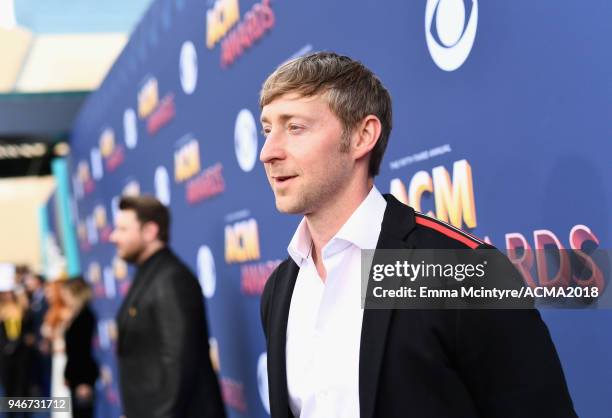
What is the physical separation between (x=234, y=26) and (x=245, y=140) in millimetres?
548

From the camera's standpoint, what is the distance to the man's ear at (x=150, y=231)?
3.88 metres

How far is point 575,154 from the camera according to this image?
1.80 metres

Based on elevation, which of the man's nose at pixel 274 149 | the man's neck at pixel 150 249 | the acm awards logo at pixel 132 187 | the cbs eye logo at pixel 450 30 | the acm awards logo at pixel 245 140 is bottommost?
the man's nose at pixel 274 149

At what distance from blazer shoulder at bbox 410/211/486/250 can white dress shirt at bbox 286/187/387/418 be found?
12 cm

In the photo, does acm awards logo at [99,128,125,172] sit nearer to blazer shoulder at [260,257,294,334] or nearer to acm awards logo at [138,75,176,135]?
acm awards logo at [138,75,176,135]

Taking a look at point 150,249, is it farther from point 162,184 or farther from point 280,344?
point 280,344

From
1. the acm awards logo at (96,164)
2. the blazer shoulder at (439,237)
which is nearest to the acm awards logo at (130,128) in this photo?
the acm awards logo at (96,164)

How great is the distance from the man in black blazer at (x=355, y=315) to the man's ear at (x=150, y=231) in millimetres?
2117

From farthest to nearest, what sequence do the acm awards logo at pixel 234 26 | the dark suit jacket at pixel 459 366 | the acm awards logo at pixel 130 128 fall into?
the acm awards logo at pixel 130 128 < the acm awards logo at pixel 234 26 < the dark suit jacket at pixel 459 366

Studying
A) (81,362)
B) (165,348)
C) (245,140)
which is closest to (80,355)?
(81,362)

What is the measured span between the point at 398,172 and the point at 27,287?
Answer: 10.8 meters

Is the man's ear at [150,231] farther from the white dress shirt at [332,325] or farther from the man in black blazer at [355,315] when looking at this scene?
the white dress shirt at [332,325]

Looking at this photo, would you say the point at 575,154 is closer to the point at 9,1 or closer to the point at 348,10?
the point at 348,10

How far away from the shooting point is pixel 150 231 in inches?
153
